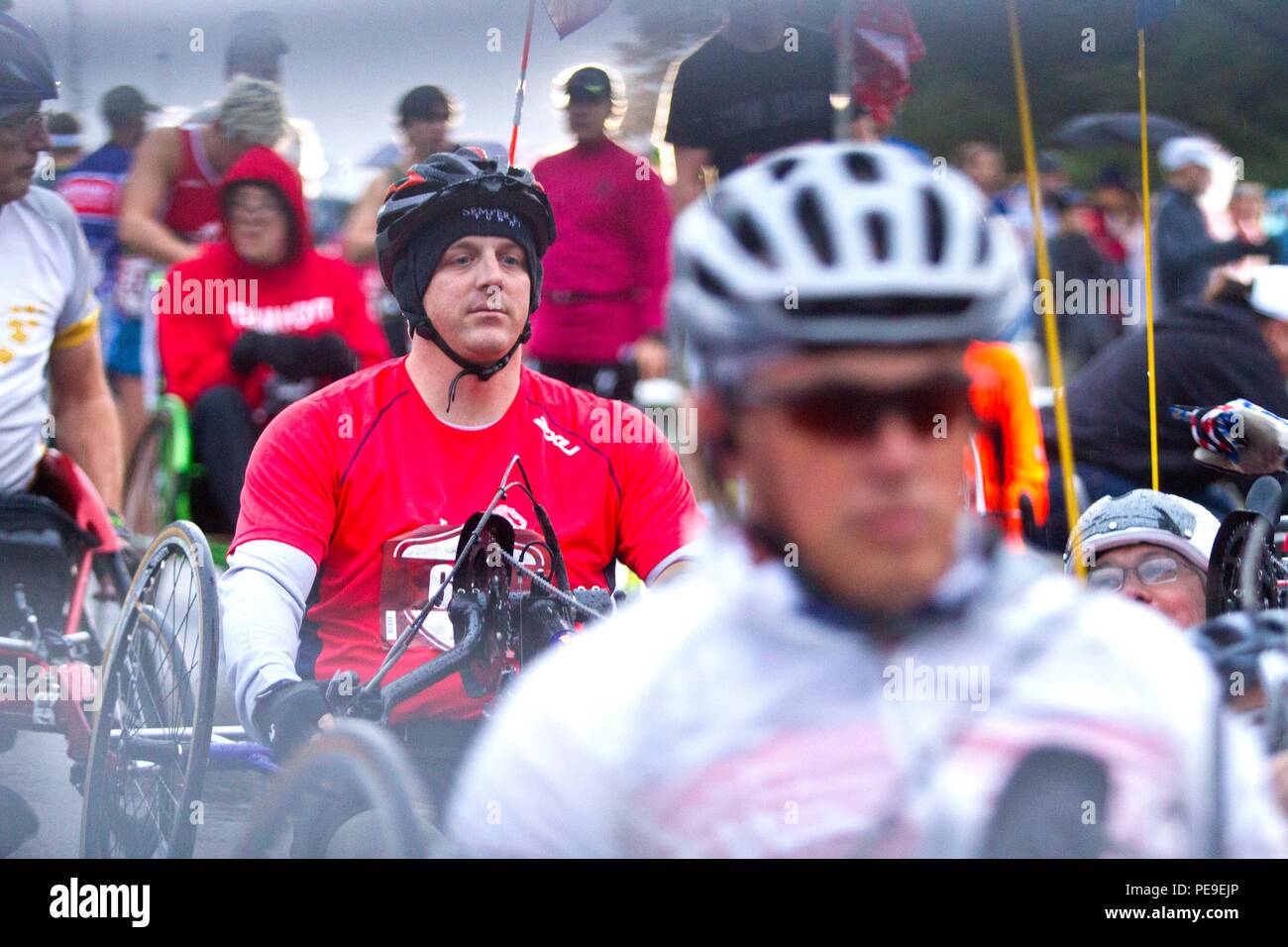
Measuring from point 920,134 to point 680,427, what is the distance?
0.80 metres

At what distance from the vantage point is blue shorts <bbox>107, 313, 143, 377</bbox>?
620cm

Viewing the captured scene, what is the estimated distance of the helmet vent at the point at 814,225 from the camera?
185cm

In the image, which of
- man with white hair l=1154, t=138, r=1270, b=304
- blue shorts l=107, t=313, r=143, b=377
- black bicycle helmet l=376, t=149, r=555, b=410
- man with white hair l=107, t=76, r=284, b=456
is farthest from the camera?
blue shorts l=107, t=313, r=143, b=377

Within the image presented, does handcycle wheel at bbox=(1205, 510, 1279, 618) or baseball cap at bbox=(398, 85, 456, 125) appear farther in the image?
baseball cap at bbox=(398, 85, 456, 125)

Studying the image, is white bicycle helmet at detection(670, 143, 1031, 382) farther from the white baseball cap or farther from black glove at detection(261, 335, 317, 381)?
the white baseball cap

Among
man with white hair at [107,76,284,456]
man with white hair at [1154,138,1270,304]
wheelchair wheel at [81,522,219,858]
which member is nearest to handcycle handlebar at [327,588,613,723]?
wheelchair wheel at [81,522,219,858]

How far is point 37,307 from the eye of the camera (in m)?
3.88

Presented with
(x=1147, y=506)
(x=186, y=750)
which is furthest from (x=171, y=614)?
(x=1147, y=506)

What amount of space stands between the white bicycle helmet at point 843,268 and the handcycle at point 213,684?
31.0 inches

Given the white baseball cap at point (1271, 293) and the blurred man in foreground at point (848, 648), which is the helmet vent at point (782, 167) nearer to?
the blurred man in foreground at point (848, 648)

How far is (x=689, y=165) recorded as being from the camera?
3855 mm

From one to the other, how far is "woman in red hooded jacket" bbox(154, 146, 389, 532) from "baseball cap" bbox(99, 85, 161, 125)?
14.7 inches

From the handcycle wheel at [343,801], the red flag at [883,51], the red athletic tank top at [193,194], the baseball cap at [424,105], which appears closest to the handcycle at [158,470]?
the red athletic tank top at [193,194]
